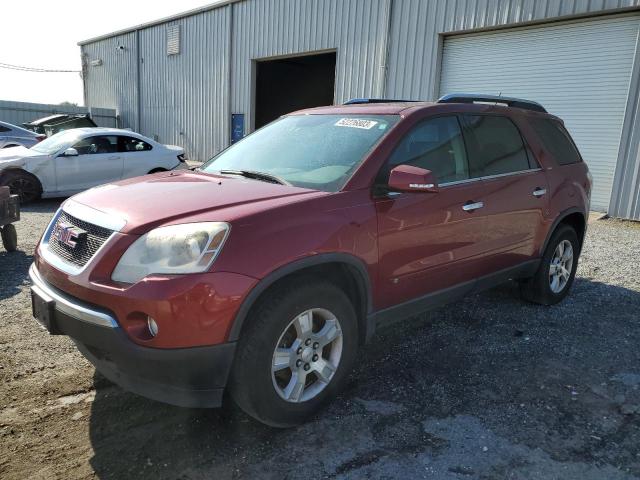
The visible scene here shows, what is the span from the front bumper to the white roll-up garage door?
32.8 feet

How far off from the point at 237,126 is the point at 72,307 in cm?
1694

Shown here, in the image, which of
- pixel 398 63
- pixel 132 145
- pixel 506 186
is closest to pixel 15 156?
pixel 132 145

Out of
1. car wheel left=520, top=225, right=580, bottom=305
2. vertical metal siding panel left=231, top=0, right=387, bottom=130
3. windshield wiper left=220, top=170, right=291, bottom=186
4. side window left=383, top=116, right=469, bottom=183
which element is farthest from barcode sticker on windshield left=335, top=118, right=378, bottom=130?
vertical metal siding panel left=231, top=0, right=387, bottom=130

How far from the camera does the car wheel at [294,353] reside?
8.27 ft

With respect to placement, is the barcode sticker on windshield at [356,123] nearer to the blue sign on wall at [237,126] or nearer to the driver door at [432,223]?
the driver door at [432,223]

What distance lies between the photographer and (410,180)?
2963 mm

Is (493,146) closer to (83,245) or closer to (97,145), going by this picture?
(83,245)

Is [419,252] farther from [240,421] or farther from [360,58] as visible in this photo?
[360,58]

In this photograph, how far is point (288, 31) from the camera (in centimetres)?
1619

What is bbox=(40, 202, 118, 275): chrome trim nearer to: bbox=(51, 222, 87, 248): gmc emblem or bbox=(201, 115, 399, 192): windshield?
bbox=(51, 222, 87, 248): gmc emblem

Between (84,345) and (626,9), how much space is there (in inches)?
419

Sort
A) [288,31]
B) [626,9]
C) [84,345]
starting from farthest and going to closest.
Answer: [288,31] < [626,9] < [84,345]

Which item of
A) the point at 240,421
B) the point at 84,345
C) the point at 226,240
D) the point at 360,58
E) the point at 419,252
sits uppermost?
the point at 360,58

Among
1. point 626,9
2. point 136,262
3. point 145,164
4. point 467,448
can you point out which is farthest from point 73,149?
point 626,9
